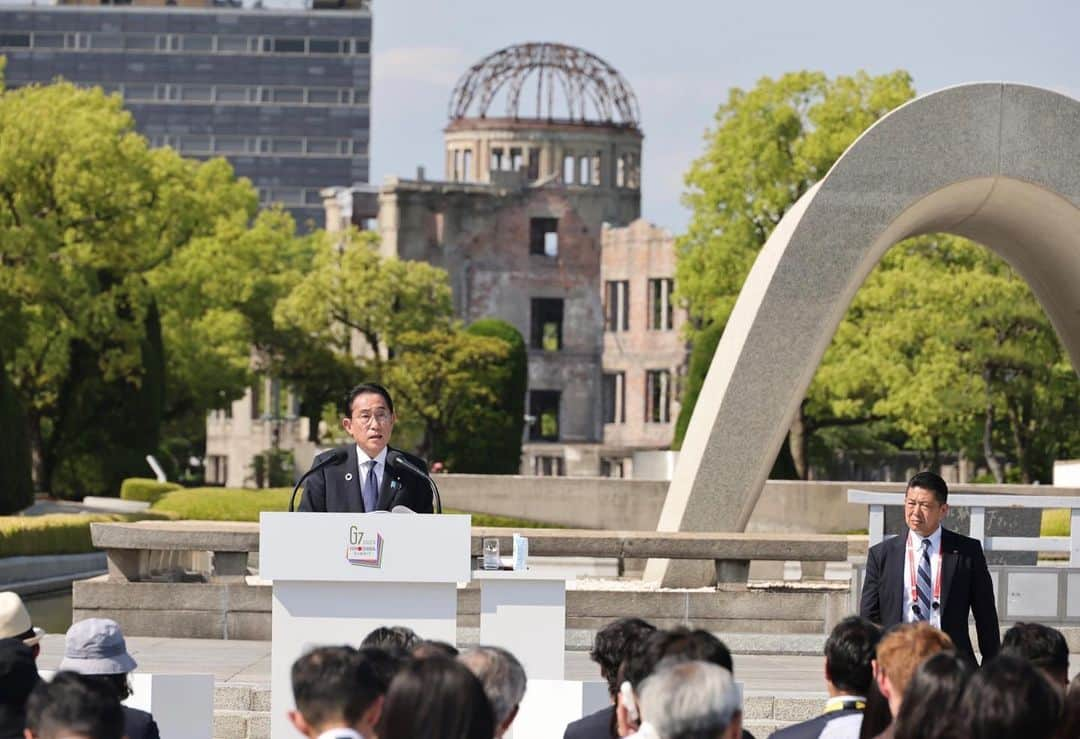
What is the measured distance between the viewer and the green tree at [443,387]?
52.6 m

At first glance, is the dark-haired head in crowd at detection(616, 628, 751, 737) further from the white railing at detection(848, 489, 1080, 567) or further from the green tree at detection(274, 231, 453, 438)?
the green tree at detection(274, 231, 453, 438)

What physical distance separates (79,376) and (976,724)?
40.8 metres

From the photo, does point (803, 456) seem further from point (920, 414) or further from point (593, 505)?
point (593, 505)

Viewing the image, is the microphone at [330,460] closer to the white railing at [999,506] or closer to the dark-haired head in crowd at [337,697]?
the dark-haired head in crowd at [337,697]

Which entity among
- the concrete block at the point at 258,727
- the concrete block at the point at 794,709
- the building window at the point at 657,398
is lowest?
the concrete block at the point at 258,727

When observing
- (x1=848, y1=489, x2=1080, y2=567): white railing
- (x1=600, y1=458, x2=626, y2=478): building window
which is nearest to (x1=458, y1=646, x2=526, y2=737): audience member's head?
(x1=848, y1=489, x2=1080, y2=567): white railing

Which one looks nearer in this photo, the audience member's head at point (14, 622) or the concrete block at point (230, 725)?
the audience member's head at point (14, 622)

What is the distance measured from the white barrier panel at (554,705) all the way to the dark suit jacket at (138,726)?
2.00 metres

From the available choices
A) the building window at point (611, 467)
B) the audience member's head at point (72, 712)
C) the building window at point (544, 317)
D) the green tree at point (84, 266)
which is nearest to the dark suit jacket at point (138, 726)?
the audience member's head at point (72, 712)

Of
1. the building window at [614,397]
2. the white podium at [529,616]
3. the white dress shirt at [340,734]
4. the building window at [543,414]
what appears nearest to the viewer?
the white dress shirt at [340,734]

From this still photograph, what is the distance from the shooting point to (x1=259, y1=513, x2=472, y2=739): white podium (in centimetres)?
882

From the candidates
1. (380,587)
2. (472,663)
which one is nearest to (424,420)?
(380,587)

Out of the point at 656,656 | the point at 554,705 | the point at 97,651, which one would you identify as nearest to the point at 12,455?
the point at 554,705

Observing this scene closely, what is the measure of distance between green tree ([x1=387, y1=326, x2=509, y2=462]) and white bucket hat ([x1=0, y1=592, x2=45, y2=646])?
45.0m
